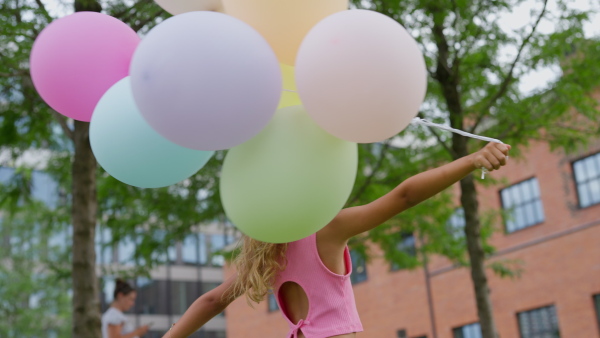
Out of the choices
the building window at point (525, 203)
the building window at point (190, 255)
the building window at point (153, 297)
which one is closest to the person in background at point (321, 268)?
the building window at point (525, 203)

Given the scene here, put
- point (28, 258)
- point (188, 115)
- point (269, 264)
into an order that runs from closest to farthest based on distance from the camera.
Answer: point (188, 115), point (269, 264), point (28, 258)

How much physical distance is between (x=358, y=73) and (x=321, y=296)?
93cm

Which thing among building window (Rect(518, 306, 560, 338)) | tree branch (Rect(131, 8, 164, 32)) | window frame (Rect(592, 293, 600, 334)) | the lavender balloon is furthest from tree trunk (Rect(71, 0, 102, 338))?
building window (Rect(518, 306, 560, 338))

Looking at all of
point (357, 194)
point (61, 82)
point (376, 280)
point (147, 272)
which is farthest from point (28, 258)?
point (61, 82)

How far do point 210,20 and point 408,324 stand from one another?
946 inches

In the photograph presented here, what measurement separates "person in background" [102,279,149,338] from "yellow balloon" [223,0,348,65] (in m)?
4.66

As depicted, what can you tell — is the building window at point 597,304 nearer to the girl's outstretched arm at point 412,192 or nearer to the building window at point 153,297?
the girl's outstretched arm at point 412,192

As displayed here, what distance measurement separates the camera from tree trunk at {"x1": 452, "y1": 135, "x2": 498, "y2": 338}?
908 cm

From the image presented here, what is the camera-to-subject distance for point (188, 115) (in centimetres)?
230

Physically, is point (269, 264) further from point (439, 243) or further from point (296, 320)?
point (439, 243)

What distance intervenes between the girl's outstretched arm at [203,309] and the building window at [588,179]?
18898 mm

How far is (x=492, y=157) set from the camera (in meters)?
2.42

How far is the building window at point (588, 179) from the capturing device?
2024cm

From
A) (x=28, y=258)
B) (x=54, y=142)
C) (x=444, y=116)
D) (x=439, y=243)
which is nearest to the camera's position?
(x=54, y=142)
